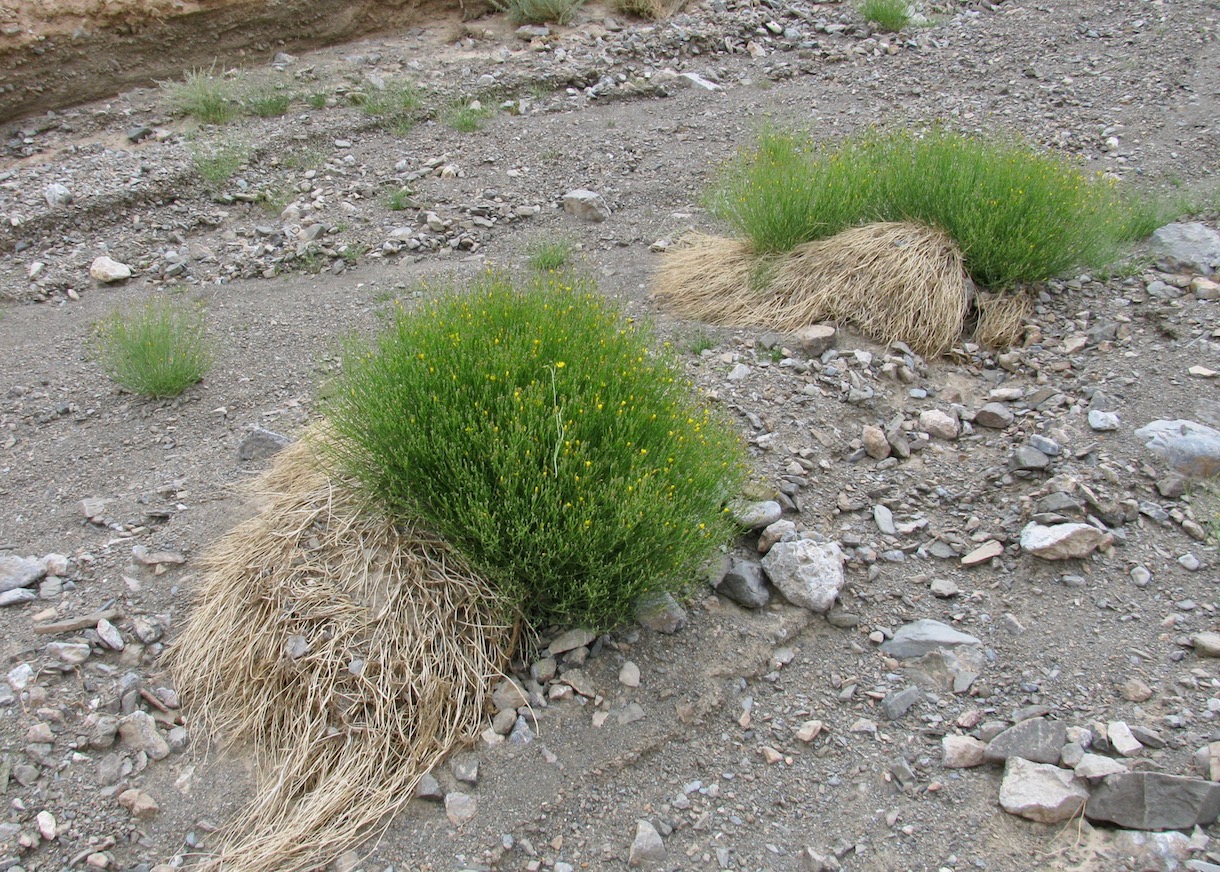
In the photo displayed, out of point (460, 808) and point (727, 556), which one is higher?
point (727, 556)

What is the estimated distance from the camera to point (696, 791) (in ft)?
10.2

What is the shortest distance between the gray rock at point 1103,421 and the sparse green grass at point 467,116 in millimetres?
5465

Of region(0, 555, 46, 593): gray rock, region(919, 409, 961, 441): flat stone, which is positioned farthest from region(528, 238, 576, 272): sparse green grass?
region(0, 555, 46, 593): gray rock

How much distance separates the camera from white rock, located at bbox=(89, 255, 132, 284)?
6.44 metres

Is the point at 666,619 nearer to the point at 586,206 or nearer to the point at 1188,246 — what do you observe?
the point at 586,206

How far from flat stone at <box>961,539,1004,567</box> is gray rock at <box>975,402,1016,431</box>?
952mm

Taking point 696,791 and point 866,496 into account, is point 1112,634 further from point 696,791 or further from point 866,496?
point 696,791

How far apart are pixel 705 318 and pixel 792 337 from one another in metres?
0.57

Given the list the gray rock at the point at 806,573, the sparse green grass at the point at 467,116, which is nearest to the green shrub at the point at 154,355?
the gray rock at the point at 806,573

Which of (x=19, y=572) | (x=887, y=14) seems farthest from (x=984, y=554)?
(x=887, y=14)

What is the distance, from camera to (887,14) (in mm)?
9562

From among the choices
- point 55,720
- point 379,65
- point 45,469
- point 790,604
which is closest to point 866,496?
point 790,604

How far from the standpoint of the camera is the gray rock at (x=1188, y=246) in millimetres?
5590

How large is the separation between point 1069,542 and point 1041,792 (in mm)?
1190
